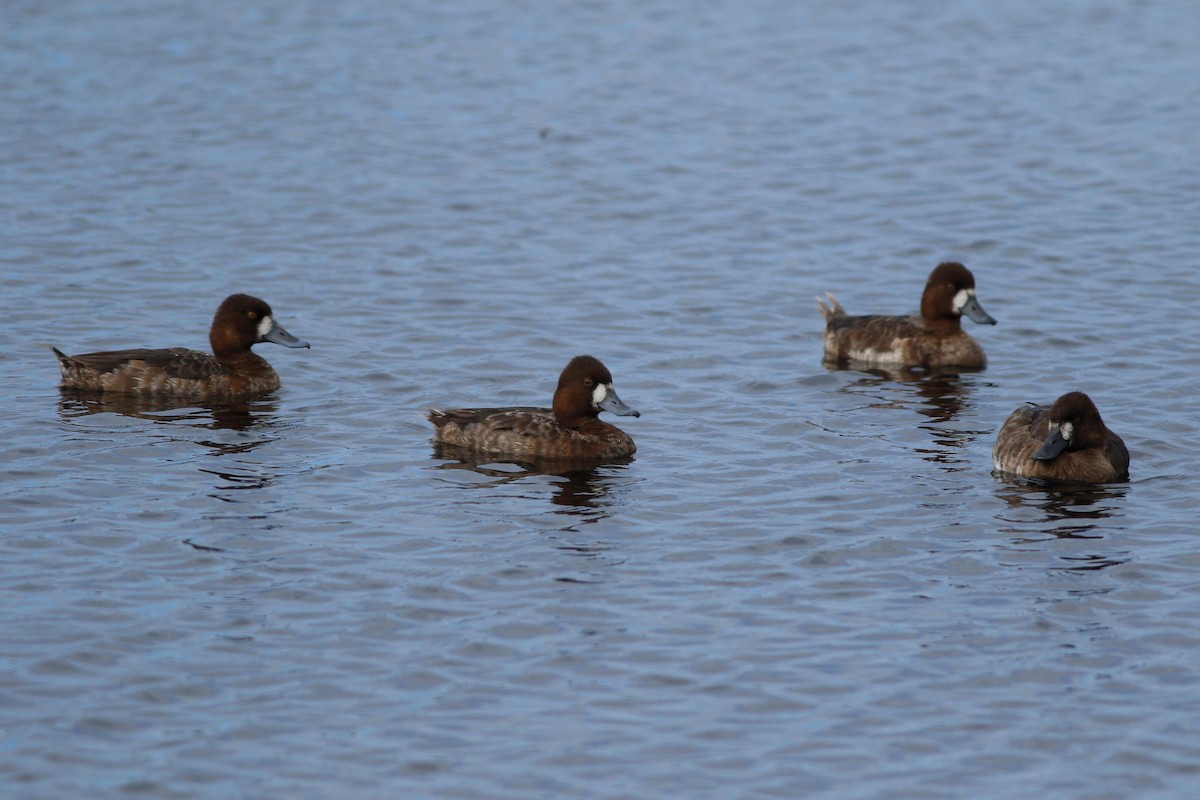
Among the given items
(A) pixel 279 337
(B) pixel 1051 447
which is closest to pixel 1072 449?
(B) pixel 1051 447

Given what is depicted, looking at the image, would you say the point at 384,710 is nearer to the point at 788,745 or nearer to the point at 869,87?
the point at 788,745

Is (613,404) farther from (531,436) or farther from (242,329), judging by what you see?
(242,329)

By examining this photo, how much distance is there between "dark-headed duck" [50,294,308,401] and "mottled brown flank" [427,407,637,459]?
8.18ft

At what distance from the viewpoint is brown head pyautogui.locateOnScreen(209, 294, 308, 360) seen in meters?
14.8

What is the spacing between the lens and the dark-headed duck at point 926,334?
15.8m

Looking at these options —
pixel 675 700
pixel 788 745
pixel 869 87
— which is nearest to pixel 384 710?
pixel 675 700

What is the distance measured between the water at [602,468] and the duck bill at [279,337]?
364 millimetres

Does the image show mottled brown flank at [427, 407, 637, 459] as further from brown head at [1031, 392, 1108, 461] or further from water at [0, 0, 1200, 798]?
brown head at [1031, 392, 1108, 461]

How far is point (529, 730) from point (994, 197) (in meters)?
15.2

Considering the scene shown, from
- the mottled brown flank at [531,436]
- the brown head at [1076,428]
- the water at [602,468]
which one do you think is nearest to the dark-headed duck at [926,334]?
the water at [602,468]

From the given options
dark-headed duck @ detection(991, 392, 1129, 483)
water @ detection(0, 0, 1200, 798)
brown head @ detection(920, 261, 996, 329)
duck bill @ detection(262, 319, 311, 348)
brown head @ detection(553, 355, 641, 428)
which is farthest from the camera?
brown head @ detection(920, 261, 996, 329)

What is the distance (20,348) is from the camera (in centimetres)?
1552

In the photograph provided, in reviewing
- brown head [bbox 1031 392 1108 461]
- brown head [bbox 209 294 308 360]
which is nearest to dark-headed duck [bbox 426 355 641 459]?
brown head [bbox 209 294 308 360]

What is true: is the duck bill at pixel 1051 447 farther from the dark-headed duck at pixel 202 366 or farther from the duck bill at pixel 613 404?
the dark-headed duck at pixel 202 366
